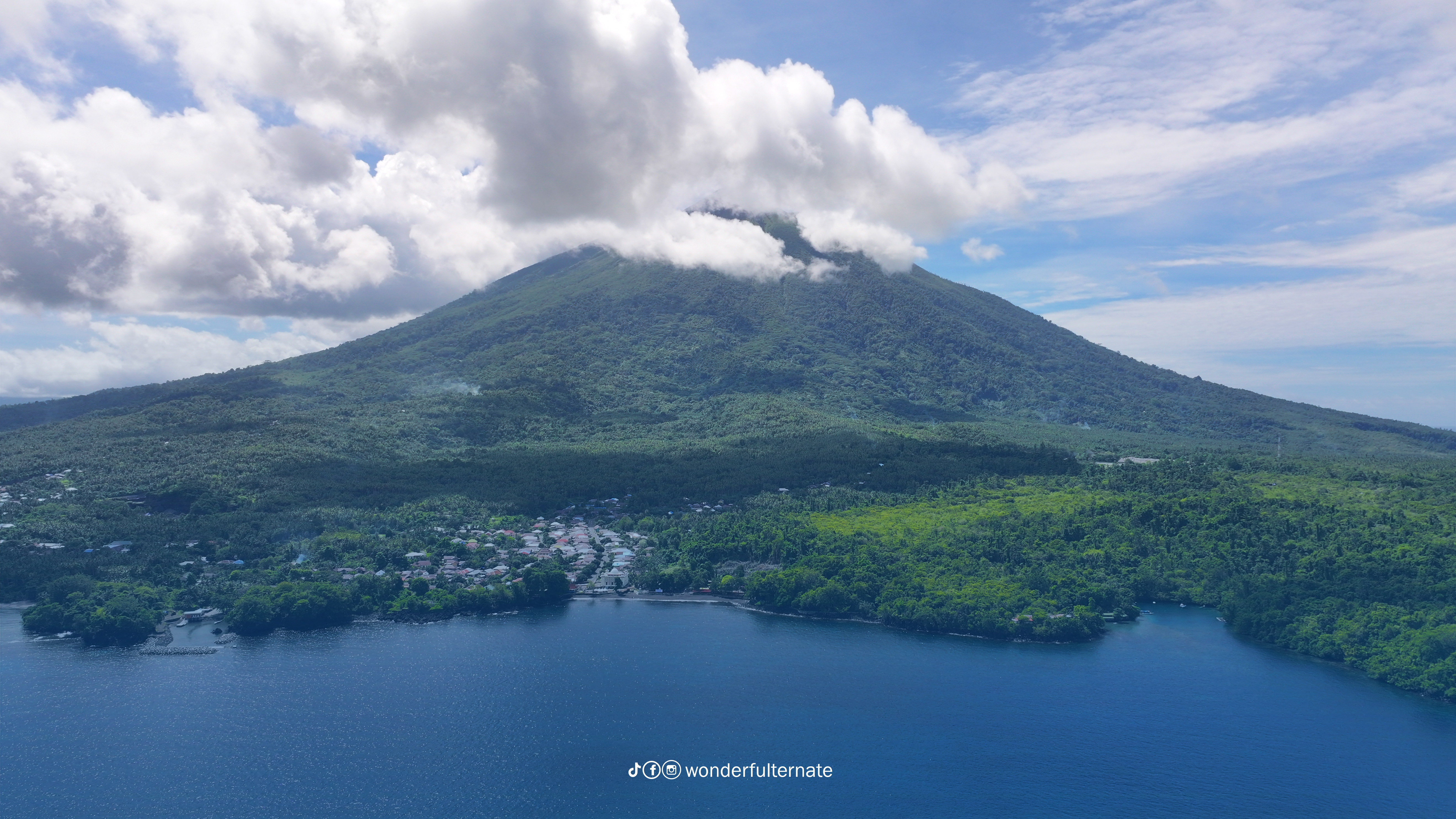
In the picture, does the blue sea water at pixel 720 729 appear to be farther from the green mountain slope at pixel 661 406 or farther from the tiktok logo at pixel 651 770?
the green mountain slope at pixel 661 406

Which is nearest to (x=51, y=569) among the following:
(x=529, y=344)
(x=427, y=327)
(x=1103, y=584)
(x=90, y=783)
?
(x=90, y=783)

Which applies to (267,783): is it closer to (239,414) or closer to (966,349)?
(239,414)

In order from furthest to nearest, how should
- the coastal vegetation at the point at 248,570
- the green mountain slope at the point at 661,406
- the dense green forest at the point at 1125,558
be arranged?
the green mountain slope at the point at 661,406 → the coastal vegetation at the point at 248,570 → the dense green forest at the point at 1125,558

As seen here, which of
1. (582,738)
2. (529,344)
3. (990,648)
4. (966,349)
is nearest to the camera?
(582,738)

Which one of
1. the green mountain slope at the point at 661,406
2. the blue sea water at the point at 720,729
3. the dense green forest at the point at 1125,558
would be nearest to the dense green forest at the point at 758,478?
the dense green forest at the point at 1125,558

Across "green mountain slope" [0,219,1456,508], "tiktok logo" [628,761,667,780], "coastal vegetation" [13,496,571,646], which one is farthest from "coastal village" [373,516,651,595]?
"tiktok logo" [628,761,667,780]

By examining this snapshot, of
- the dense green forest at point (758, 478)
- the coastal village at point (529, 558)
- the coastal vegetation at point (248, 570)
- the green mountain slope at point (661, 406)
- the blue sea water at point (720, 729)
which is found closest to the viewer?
the blue sea water at point (720, 729)
